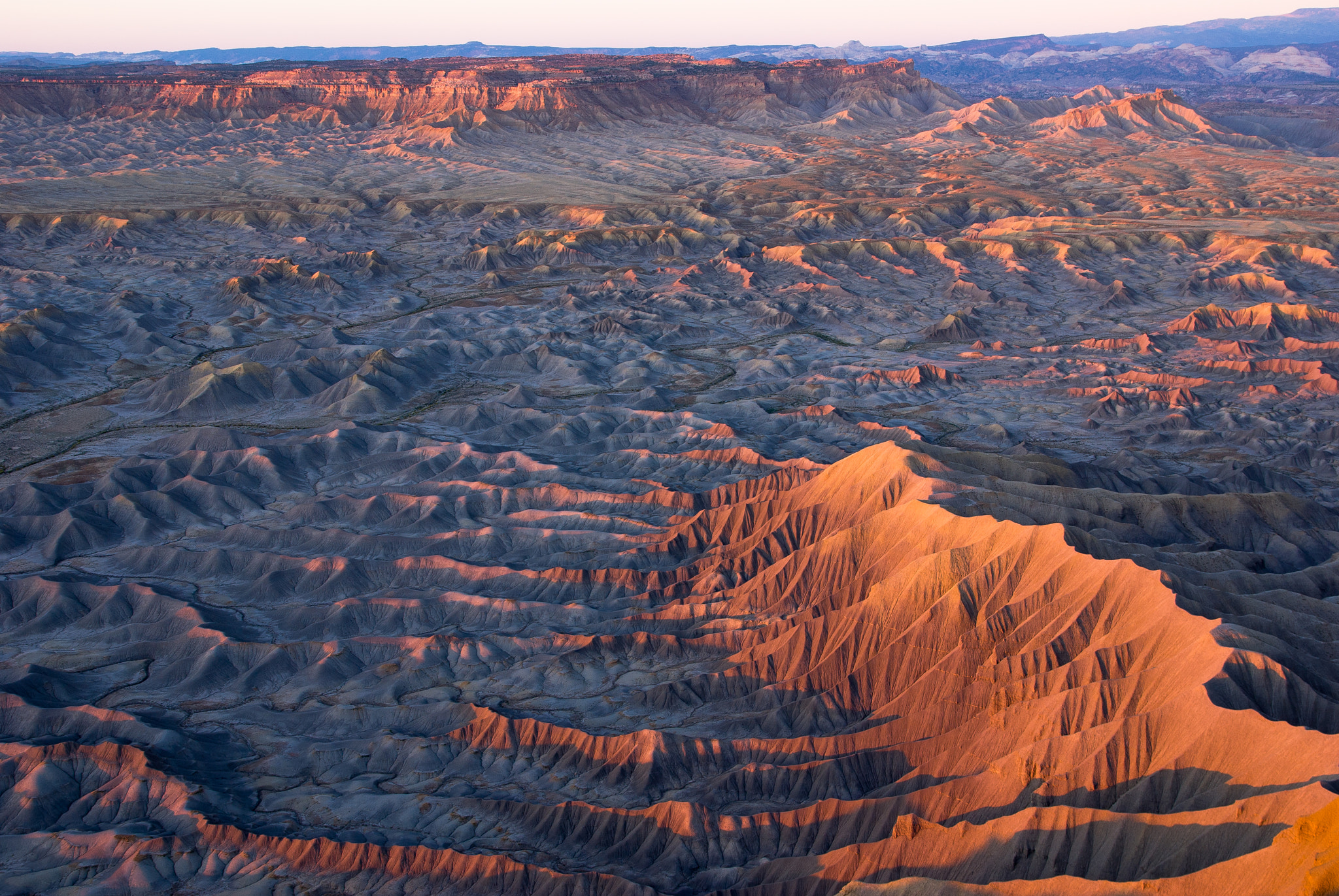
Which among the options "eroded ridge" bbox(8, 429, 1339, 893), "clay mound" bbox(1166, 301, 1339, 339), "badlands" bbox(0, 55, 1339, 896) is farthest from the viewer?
"clay mound" bbox(1166, 301, 1339, 339)

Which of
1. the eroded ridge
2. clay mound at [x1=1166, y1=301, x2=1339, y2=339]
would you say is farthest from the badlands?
clay mound at [x1=1166, y1=301, x2=1339, y2=339]

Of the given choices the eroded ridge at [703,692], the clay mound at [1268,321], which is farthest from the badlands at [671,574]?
the clay mound at [1268,321]

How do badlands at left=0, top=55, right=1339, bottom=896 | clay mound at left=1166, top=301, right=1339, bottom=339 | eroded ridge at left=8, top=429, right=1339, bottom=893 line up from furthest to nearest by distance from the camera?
clay mound at left=1166, top=301, right=1339, bottom=339, badlands at left=0, top=55, right=1339, bottom=896, eroded ridge at left=8, top=429, right=1339, bottom=893

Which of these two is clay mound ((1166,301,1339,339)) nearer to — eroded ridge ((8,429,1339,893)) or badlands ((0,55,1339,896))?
badlands ((0,55,1339,896))

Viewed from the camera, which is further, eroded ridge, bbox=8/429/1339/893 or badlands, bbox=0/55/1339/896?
badlands, bbox=0/55/1339/896

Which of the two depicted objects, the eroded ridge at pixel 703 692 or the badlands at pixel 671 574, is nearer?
the eroded ridge at pixel 703 692

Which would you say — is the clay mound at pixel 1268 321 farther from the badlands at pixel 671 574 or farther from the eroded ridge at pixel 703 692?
the eroded ridge at pixel 703 692
